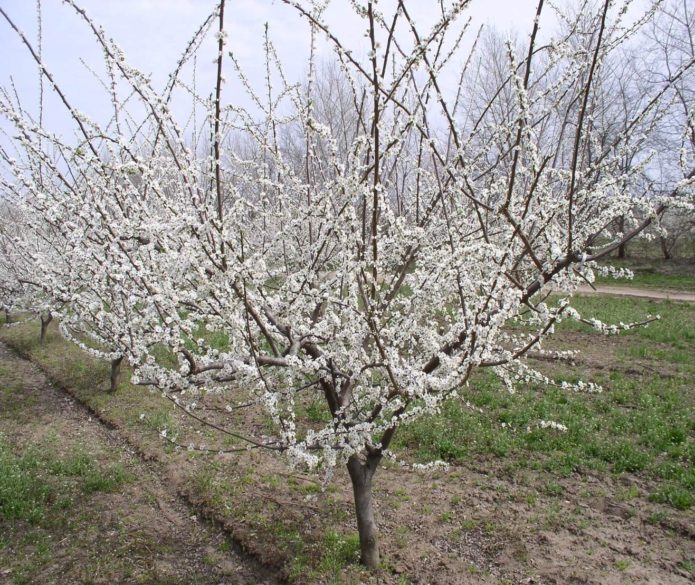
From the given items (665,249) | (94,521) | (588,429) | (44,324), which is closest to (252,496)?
(94,521)

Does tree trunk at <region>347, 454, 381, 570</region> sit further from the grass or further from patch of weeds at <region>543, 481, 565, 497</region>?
patch of weeds at <region>543, 481, 565, 497</region>

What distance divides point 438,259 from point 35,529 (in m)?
4.93

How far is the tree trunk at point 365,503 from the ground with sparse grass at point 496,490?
0.14 m

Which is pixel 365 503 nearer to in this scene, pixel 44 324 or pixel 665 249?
pixel 44 324

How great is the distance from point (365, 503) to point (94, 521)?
305 centimetres

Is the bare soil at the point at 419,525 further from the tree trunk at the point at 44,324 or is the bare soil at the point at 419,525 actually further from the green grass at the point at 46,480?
the tree trunk at the point at 44,324

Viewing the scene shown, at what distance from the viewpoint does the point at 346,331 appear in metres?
3.07

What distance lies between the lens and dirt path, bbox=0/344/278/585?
174 inches

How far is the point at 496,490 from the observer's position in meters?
5.19

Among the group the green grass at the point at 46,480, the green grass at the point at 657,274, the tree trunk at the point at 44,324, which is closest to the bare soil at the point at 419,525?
the green grass at the point at 46,480

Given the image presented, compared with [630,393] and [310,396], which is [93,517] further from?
[630,393]

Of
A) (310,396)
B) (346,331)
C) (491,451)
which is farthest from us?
(310,396)

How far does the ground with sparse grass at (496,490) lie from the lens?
4.14m

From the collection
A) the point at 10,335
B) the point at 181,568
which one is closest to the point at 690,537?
the point at 181,568
